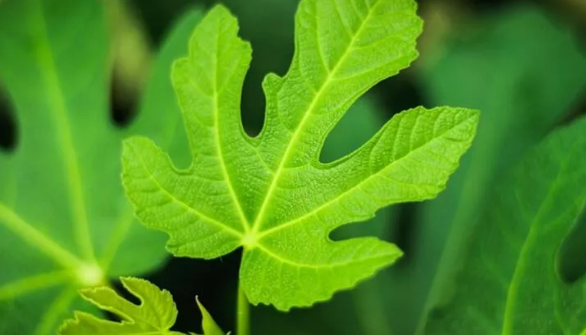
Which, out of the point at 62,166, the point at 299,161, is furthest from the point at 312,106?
the point at 62,166

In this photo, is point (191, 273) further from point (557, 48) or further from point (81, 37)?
point (557, 48)

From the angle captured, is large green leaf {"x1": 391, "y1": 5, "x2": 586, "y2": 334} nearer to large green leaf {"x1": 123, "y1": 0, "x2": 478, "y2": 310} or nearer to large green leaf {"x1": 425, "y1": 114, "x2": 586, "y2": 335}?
large green leaf {"x1": 425, "y1": 114, "x2": 586, "y2": 335}

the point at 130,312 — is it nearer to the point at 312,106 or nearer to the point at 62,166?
the point at 312,106

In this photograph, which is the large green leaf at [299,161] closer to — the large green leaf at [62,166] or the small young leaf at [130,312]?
the small young leaf at [130,312]

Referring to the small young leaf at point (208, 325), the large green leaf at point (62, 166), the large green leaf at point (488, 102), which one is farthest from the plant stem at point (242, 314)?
the large green leaf at point (488, 102)

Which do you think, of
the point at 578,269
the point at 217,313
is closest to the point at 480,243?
the point at 578,269

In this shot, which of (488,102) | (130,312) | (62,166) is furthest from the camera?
(488,102)
